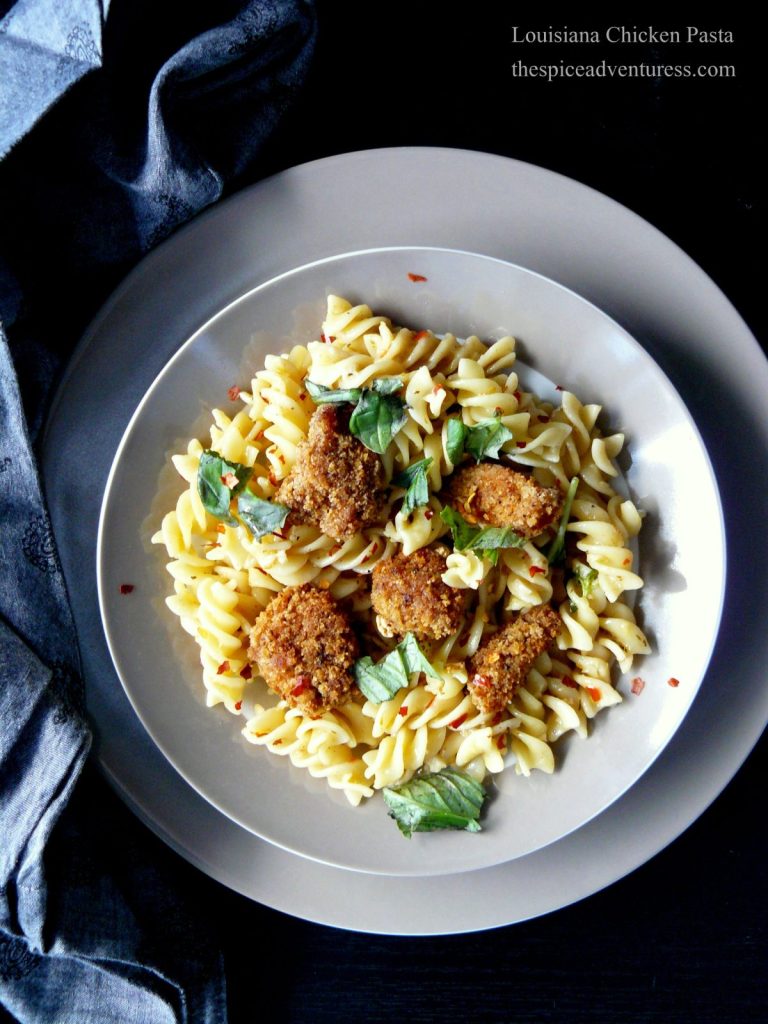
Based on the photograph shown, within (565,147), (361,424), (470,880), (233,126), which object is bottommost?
(470,880)

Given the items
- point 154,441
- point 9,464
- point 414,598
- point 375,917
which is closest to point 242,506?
point 154,441

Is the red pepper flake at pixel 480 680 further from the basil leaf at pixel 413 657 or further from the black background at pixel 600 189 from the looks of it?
the black background at pixel 600 189

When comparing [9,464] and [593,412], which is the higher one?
[593,412]

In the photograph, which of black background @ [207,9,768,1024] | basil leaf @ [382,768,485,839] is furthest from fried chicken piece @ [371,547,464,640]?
black background @ [207,9,768,1024]

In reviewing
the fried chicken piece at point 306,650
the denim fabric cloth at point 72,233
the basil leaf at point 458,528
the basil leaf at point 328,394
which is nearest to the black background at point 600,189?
the denim fabric cloth at point 72,233

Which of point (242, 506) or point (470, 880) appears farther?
point (470, 880)

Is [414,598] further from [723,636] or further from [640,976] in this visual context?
[640,976]

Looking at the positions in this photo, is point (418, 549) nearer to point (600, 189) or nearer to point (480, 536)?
point (480, 536)
